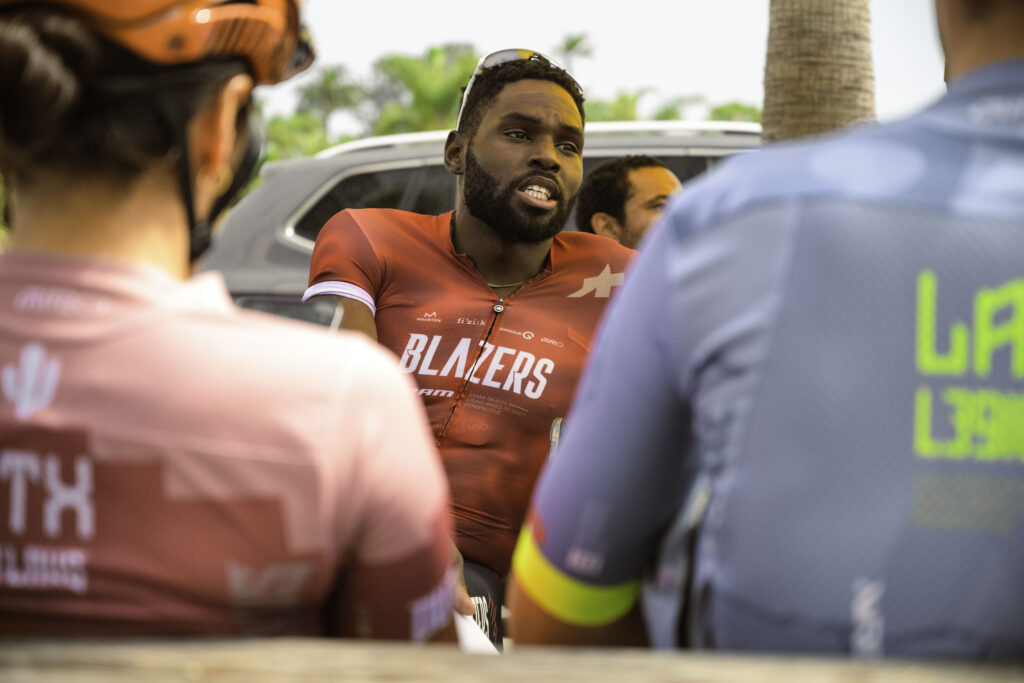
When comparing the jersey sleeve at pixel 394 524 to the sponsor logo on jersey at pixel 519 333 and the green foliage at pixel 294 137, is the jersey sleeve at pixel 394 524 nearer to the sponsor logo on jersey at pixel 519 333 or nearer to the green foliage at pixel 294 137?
the sponsor logo on jersey at pixel 519 333

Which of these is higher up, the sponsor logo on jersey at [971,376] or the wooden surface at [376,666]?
the sponsor logo on jersey at [971,376]

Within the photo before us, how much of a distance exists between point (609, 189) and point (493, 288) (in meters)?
2.73

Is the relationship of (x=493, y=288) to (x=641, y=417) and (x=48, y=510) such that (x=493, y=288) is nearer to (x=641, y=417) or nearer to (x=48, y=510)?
(x=641, y=417)

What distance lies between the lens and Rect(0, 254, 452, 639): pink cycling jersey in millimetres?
1270

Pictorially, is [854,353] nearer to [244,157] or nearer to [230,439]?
[230,439]

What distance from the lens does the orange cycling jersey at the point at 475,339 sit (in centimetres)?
306

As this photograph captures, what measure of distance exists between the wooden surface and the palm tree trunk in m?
4.97

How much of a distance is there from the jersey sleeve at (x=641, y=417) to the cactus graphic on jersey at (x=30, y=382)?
0.65 metres

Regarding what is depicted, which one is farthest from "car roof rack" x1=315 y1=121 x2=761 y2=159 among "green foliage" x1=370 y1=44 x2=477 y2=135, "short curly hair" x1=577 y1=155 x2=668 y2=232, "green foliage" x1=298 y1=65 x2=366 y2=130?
"green foliage" x1=298 y1=65 x2=366 y2=130

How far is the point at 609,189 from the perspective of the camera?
5.95m

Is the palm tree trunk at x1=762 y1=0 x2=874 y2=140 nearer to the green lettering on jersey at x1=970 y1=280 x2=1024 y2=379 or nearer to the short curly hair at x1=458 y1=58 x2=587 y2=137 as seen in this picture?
the short curly hair at x1=458 y1=58 x2=587 y2=137

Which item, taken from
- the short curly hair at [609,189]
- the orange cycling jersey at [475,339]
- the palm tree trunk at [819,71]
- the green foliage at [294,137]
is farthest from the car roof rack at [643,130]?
the green foliage at [294,137]

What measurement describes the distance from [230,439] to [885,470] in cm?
77

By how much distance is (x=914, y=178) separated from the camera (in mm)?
1271
